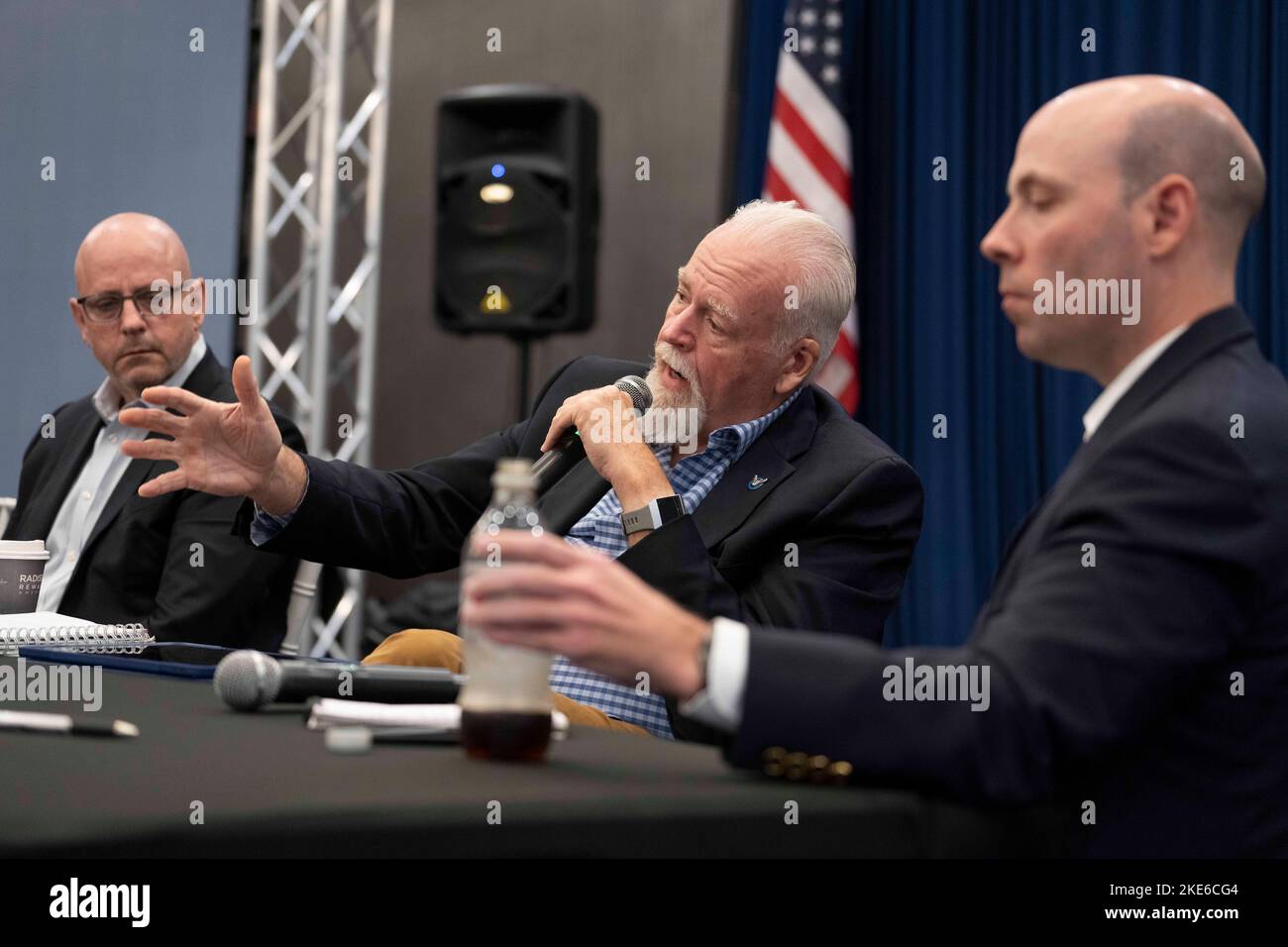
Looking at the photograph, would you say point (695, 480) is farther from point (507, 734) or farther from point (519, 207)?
point (519, 207)

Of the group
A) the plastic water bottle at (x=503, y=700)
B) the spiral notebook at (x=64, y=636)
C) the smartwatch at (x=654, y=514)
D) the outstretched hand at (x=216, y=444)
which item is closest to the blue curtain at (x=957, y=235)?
the smartwatch at (x=654, y=514)

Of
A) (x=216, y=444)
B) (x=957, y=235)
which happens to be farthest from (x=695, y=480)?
(x=957, y=235)

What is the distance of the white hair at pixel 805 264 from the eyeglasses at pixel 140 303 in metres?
1.31

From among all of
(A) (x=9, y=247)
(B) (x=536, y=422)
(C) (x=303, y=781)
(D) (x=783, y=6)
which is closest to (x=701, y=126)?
(D) (x=783, y=6)

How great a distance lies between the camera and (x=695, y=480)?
7.27 ft

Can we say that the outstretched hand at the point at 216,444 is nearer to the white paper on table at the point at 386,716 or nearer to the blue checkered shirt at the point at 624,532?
the blue checkered shirt at the point at 624,532

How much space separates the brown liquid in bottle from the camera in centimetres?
106

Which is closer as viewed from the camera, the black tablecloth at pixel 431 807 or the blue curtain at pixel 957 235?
the black tablecloth at pixel 431 807

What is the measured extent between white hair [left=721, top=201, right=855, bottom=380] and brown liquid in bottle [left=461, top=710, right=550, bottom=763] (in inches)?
51.0

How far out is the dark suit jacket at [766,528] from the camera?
72.0 inches

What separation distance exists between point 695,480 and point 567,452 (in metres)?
0.33

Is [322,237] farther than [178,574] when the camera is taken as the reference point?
Yes

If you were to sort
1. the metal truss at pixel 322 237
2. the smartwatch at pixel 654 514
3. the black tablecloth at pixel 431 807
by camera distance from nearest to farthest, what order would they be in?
the black tablecloth at pixel 431 807
the smartwatch at pixel 654 514
the metal truss at pixel 322 237
